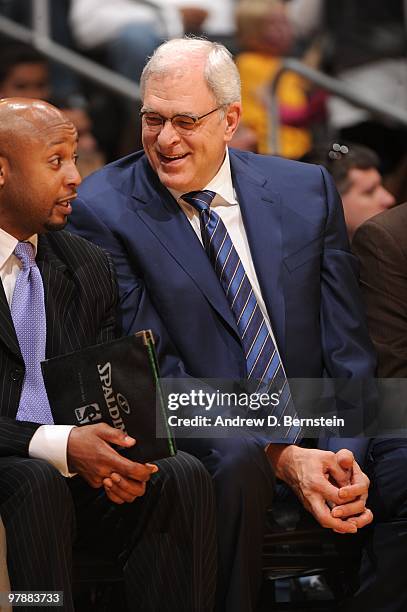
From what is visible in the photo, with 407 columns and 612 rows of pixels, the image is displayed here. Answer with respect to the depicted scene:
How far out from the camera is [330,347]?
3.63 m

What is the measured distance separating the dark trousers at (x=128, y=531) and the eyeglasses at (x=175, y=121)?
3.20ft

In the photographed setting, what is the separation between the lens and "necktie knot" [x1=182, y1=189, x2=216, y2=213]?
3.65 m

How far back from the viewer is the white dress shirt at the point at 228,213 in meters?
3.66

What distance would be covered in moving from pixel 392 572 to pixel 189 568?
61cm

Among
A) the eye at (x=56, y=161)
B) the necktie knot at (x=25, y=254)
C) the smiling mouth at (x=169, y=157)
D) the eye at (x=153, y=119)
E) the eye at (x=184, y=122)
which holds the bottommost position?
the necktie knot at (x=25, y=254)

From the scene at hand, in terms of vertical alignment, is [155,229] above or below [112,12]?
below

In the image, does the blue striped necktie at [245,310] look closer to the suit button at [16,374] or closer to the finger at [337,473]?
the finger at [337,473]

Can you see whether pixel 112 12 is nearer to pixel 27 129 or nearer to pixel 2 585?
pixel 27 129

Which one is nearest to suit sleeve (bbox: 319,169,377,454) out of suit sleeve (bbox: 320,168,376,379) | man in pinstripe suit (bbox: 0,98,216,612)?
suit sleeve (bbox: 320,168,376,379)

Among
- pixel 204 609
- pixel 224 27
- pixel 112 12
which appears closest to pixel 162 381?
pixel 204 609

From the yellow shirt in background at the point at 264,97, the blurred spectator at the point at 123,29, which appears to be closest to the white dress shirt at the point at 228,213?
the yellow shirt in background at the point at 264,97

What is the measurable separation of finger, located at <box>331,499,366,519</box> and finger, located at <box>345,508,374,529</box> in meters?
0.01

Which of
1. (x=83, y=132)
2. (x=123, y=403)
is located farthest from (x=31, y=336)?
(x=83, y=132)

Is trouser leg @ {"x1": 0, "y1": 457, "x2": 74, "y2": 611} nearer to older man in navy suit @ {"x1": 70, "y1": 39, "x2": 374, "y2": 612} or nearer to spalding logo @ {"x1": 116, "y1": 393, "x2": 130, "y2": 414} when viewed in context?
spalding logo @ {"x1": 116, "y1": 393, "x2": 130, "y2": 414}
